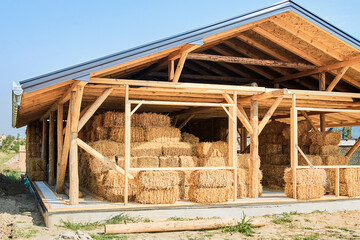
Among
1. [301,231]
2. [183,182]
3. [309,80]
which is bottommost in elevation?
[301,231]

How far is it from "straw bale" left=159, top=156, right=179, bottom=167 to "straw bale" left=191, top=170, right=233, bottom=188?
2.30 feet

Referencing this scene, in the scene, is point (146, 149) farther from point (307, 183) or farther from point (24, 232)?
point (307, 183)

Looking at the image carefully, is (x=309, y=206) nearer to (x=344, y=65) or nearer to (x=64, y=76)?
(x=344, y=65)

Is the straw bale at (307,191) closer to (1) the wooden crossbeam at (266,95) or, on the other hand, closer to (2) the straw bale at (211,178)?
(2) the straw bale at (211,178)

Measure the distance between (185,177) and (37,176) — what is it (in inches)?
311

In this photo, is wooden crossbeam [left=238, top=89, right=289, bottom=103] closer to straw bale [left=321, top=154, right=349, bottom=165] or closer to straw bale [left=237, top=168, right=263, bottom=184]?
straw bale [left=237, top=168, right=263, bottom=184]

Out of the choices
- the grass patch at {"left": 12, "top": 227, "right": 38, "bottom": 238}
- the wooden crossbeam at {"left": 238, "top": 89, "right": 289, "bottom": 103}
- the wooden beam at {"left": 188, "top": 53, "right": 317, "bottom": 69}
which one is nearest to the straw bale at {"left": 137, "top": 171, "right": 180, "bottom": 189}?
the grass patch at {"left": 12, "top": 227, "right": 38, "bottom": 238}

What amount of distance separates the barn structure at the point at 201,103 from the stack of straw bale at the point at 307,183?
0.02 meters

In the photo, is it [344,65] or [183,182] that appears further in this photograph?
[344,65]

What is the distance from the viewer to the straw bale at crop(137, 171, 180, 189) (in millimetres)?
8789

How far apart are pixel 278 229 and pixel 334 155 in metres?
4.89

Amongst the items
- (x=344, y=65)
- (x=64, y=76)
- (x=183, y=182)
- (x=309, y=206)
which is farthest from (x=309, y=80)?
(x=64, y=76)

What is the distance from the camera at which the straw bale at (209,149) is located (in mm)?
10398

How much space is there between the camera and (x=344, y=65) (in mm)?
10562
